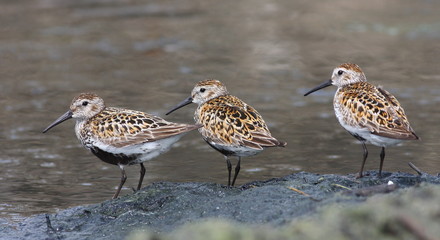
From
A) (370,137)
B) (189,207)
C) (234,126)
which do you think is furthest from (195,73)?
(189,207)

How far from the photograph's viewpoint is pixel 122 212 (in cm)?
744

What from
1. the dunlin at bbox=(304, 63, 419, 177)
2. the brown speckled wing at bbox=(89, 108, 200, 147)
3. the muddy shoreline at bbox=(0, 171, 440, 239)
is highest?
the dunlin at bbox=(304, 63, 419, 177)

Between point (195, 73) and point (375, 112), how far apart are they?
7.27 meters

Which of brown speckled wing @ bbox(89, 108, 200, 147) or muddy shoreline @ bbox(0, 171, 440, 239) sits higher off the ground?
brown speckled wing @ bbox(89, 108, 200, 147)

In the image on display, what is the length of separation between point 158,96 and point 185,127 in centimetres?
566

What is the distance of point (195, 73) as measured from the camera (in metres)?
14.8

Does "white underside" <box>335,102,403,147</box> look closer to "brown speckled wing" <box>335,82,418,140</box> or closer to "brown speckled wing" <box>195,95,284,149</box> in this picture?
"brown speckled wing" <box>335,82,418,140</box>

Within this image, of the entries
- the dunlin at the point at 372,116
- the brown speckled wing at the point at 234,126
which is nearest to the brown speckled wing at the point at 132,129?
the brown speckled wing at the point at 234,126

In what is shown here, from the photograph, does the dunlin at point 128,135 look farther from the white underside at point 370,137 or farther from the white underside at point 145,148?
the white underside at point 370,137

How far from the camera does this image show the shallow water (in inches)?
391

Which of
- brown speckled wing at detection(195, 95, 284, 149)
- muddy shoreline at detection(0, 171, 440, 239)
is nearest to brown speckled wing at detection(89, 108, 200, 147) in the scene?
brown speckled wing at detection(195, 95, 284, 149)

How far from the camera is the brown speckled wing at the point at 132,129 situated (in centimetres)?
785

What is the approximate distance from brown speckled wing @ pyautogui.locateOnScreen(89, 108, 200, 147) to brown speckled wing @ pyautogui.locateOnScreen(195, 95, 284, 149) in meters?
0.39

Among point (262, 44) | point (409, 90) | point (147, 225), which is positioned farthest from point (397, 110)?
point (262, 44)
